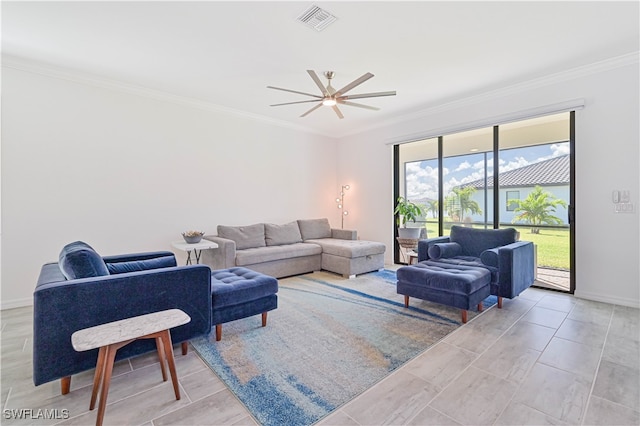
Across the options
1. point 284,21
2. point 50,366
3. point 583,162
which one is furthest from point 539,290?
point 50,366

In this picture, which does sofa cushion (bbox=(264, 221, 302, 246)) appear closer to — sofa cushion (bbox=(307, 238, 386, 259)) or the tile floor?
Result: sofa cushion (bbox=(307, 238, 386, 259))

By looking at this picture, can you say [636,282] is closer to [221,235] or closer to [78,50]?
[221,235]

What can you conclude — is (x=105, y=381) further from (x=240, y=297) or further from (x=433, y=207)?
(x=433, y=207)

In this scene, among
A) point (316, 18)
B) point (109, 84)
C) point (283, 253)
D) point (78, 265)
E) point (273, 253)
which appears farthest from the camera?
point (283, 253)

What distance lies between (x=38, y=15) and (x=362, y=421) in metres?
3.95

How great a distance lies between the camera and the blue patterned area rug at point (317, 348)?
1779mm

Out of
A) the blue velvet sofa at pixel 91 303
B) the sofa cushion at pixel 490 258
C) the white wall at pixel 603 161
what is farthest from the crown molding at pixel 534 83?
the blue velvet sofa at pixel 91 303

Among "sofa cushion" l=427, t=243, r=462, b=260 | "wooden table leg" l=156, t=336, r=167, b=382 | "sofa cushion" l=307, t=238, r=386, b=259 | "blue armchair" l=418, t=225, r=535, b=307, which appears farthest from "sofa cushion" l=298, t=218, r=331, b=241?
"wooden table leg" l=156, t=336, r=167, b=382

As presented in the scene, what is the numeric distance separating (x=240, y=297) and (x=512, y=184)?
4091 millimetres

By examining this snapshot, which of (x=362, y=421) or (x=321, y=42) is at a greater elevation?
(x=321, y=42)

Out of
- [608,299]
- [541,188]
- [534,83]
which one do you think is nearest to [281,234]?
[541,188]

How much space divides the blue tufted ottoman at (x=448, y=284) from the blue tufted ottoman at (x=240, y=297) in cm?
148

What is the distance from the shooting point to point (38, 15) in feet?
8.14

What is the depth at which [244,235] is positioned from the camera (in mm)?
4668
